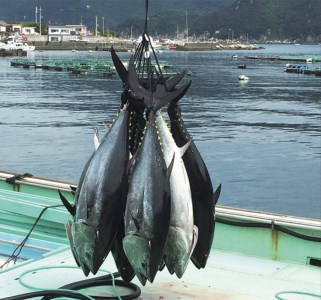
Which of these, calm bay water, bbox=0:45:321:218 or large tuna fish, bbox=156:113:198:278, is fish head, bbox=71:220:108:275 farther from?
calm bay water, bbox=0:45:321:218

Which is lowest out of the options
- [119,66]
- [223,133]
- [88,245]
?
[223,133]

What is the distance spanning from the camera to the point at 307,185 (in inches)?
971

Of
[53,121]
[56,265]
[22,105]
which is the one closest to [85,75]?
[22,105]

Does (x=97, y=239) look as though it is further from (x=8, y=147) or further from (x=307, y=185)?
(x=8, y=147)

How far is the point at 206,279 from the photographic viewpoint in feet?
18.7

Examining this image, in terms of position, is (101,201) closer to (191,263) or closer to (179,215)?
(179,215)

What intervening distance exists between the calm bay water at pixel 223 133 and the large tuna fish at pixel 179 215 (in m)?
16.9

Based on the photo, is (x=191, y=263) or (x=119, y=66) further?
(x=191, y=263)

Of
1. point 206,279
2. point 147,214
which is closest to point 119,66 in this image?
point 147,214

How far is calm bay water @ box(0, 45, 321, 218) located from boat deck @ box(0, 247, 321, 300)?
14.9 meters

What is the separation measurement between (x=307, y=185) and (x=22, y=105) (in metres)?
28.9

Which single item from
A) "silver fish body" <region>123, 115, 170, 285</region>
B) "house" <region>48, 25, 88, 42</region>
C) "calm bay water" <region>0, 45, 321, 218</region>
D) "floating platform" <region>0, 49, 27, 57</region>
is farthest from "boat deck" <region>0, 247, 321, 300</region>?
"house" <region>48, 25, 88, 42</region>

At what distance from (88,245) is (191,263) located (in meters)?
1.91

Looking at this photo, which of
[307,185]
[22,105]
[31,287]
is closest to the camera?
[31,287]
